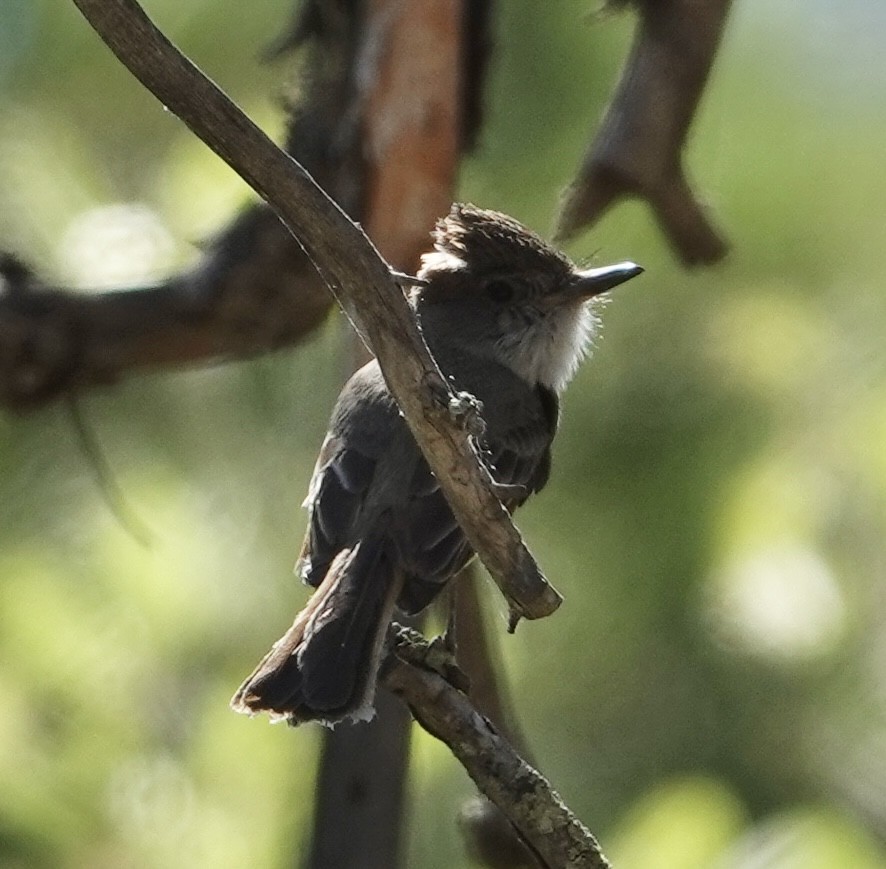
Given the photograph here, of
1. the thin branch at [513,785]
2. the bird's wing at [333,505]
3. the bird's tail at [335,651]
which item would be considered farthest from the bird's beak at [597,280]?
the thin branch at [513,785]

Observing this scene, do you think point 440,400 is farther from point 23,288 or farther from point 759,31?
point 759,31

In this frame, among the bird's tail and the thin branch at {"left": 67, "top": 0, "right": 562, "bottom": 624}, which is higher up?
the thin branch at {"left": 67, "top": 0, "right": 562, "bottom": 624}

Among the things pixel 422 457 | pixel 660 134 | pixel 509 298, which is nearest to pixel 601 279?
pixel 509 298

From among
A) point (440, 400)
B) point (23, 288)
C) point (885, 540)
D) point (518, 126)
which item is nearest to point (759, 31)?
point (518, 126)

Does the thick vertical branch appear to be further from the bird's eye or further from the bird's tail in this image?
the bird's tail

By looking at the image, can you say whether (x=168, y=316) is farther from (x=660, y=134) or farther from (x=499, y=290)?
(x=660, y=134)

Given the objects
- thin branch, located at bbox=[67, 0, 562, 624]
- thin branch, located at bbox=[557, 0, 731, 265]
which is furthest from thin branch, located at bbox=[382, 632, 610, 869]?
thin branch, located at bbox=[557, 0, 731, 265]
